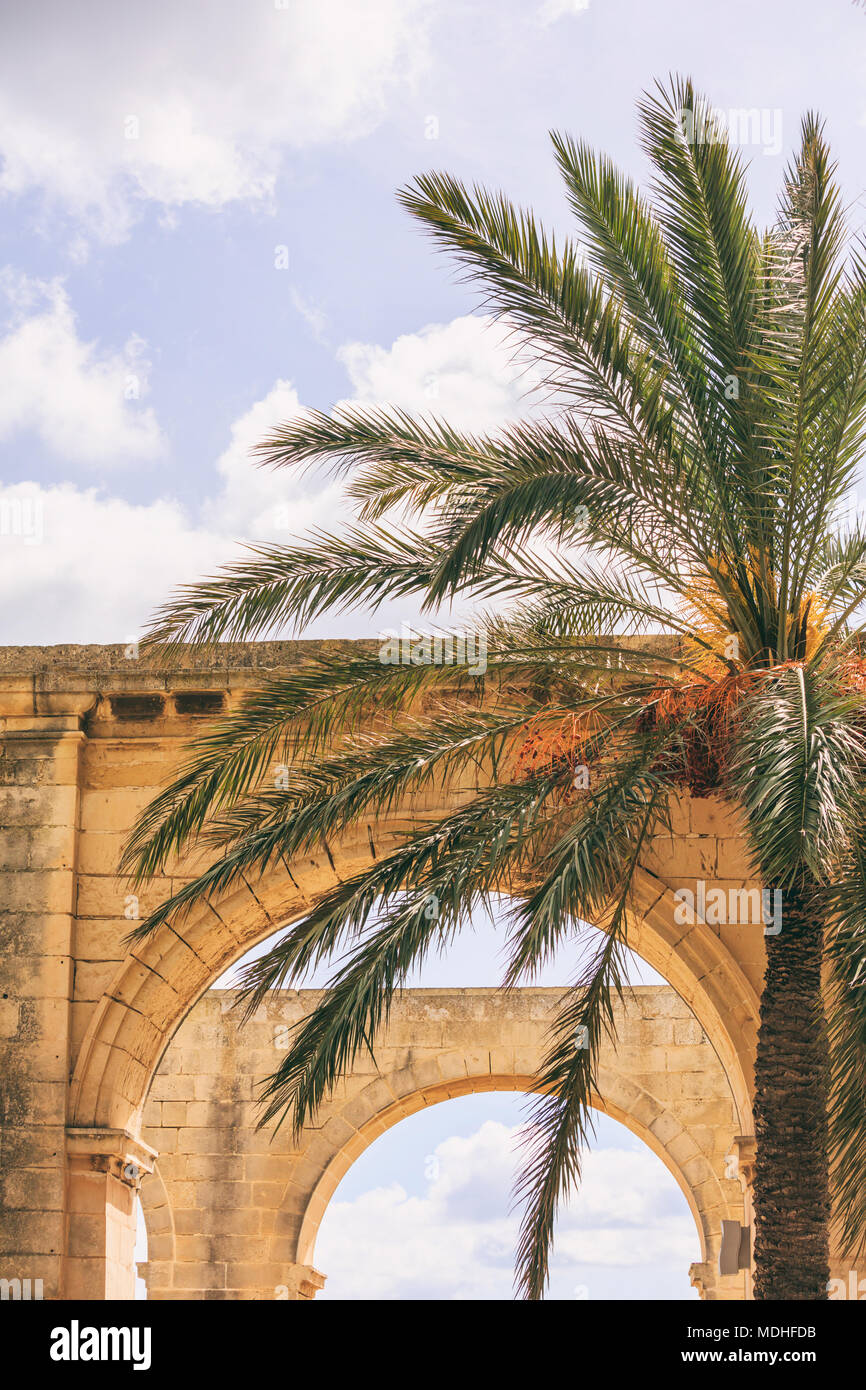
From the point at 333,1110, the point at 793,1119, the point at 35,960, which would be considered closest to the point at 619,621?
the point at 793,1119

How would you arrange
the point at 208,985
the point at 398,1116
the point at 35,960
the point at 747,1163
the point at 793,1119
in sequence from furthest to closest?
the point at 398,1116 → the point at 208,985 → the point at 35,960 → the point at 747,1163 → the point at 793,1119

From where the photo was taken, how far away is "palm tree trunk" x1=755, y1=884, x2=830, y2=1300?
6758mm

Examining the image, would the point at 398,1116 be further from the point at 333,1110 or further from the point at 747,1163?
the point at 747,1163

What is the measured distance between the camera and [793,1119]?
684cm

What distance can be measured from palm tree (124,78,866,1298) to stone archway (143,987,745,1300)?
23.4 feet

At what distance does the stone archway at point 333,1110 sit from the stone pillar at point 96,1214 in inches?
219

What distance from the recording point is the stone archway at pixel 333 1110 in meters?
14.7

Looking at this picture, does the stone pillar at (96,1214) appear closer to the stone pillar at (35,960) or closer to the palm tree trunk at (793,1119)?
the stone pillar at (35,960)

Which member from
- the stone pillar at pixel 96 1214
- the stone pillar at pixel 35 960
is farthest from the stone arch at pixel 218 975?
the stone pillar at pixel 35 960

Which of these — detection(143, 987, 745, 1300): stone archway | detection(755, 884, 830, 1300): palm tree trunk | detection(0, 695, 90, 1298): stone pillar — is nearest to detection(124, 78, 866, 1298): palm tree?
detection(755, 884, 830, 1300): palm tree trunk

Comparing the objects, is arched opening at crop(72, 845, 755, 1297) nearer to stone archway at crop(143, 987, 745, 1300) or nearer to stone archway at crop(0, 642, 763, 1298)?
stone archway at crop(0, 642, 763, 1298)

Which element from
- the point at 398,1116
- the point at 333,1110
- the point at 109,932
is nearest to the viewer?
the point at 109,932

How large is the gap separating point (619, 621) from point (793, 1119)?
2.52 m
